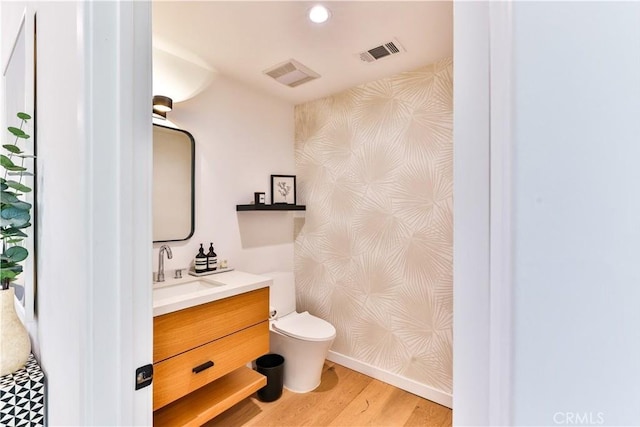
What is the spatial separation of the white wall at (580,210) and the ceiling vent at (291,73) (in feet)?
6.49

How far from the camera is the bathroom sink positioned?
1.75 meters

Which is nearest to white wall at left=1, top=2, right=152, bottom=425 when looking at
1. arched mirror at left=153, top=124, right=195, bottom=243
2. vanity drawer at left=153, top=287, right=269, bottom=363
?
vanity drawer at left=153, top=287, right=269, bottom=363

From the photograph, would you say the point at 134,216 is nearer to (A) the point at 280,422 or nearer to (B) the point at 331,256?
(A) the point at 280,422

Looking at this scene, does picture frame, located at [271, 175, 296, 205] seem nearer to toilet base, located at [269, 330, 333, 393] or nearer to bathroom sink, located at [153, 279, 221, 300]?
bathroom sink, located at [153, 279, 221, 300]

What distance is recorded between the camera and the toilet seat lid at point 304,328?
207cm

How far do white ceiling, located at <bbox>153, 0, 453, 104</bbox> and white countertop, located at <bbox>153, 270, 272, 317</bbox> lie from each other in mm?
1226

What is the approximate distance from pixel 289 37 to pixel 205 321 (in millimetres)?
1665

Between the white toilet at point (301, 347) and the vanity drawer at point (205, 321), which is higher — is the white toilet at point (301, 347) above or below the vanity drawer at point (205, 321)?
below

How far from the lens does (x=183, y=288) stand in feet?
6.20

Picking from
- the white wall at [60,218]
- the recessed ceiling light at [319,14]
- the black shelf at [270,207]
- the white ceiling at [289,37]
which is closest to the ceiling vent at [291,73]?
the white ceiling at [289,37]

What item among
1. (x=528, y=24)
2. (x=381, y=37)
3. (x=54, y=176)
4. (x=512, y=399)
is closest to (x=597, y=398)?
(x=512, y=399)

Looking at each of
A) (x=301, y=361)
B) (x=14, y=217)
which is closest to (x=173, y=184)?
(x=14, y=217)

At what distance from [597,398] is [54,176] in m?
1.24

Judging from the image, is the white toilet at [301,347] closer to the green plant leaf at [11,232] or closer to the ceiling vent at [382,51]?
the green plant leaf at [11,232]
